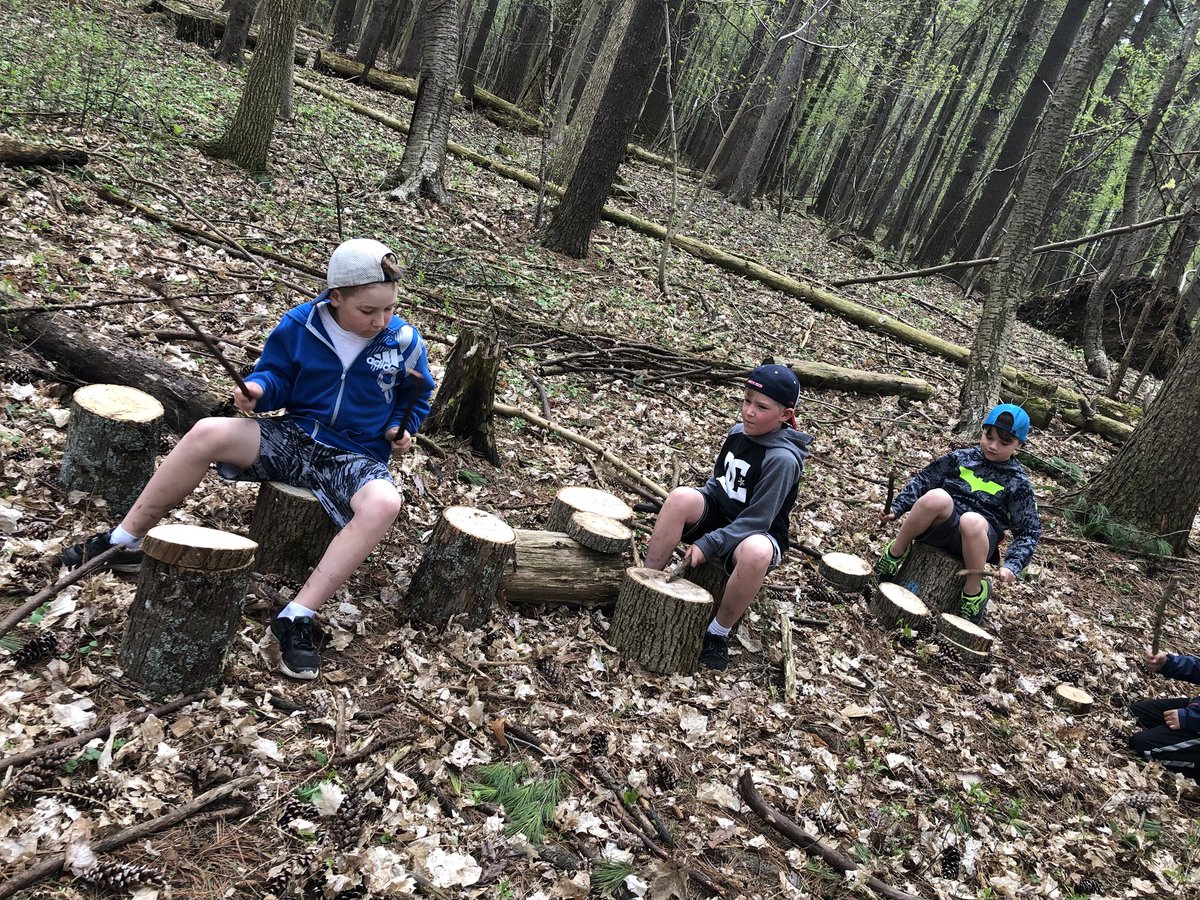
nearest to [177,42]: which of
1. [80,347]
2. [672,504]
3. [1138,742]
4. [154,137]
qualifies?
[154,137]

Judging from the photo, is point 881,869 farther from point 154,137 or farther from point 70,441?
point 154,137

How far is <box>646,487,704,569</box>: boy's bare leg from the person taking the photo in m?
4.43

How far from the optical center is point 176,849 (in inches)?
95.6

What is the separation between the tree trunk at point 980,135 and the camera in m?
20.0

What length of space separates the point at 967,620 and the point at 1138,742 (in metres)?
1.14

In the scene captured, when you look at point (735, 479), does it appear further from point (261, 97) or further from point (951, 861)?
point (261, 97)

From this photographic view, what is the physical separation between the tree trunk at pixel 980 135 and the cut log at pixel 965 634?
1759 cm

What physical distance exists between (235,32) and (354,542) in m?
16.8

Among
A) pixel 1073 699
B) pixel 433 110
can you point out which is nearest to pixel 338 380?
pixel 1073 699

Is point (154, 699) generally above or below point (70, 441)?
below

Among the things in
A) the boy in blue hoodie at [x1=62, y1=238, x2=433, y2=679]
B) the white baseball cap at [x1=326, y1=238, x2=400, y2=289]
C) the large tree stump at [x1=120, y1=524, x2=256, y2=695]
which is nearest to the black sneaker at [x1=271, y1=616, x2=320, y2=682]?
the boy in blue hoodie at [x1=62, y1=238, x2=433, y2=679]

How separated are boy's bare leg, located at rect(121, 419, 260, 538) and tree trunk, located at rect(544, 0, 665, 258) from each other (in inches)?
304

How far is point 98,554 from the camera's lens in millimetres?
3369

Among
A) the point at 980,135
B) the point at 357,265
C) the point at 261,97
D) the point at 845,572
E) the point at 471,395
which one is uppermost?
the point at 980,135
